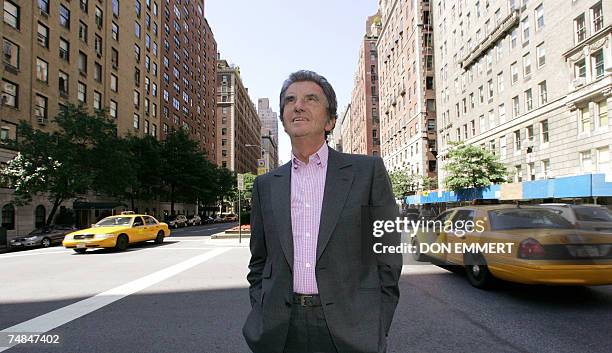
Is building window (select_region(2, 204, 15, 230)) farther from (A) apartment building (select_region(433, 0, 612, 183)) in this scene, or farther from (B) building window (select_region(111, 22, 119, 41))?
(A) apartment building (select_region(433, 0, 612, 183))

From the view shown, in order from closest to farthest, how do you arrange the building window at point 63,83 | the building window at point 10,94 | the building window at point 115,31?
the building window at point 10,94, the building window at point 63,83, the building window at point 115,31

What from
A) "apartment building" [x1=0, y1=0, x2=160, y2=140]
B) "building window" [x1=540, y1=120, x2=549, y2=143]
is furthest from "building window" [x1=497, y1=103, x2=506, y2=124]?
"apartment building" [x1=0, y1=0, x2=160, y2=140]

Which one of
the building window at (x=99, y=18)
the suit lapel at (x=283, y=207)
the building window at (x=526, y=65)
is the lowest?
the suit lapel at (x=283, y=207)

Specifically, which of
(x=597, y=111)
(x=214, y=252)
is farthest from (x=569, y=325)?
(x=597, y=111)

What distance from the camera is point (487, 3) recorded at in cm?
3703

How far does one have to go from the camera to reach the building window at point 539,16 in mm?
28503

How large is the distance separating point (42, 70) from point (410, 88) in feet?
147

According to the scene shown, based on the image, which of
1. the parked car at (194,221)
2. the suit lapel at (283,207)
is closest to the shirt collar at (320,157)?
the suit lapel at (283,207)

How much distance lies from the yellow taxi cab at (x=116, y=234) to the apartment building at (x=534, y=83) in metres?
Result: 24.0

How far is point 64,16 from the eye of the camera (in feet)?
105

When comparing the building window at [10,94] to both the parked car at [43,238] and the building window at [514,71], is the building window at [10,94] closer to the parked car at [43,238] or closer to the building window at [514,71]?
the parked car at [43,238]

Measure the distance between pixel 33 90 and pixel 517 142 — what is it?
36.2 m

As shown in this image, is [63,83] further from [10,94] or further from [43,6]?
[10,94]

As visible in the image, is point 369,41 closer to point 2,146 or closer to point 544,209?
point 2,146
